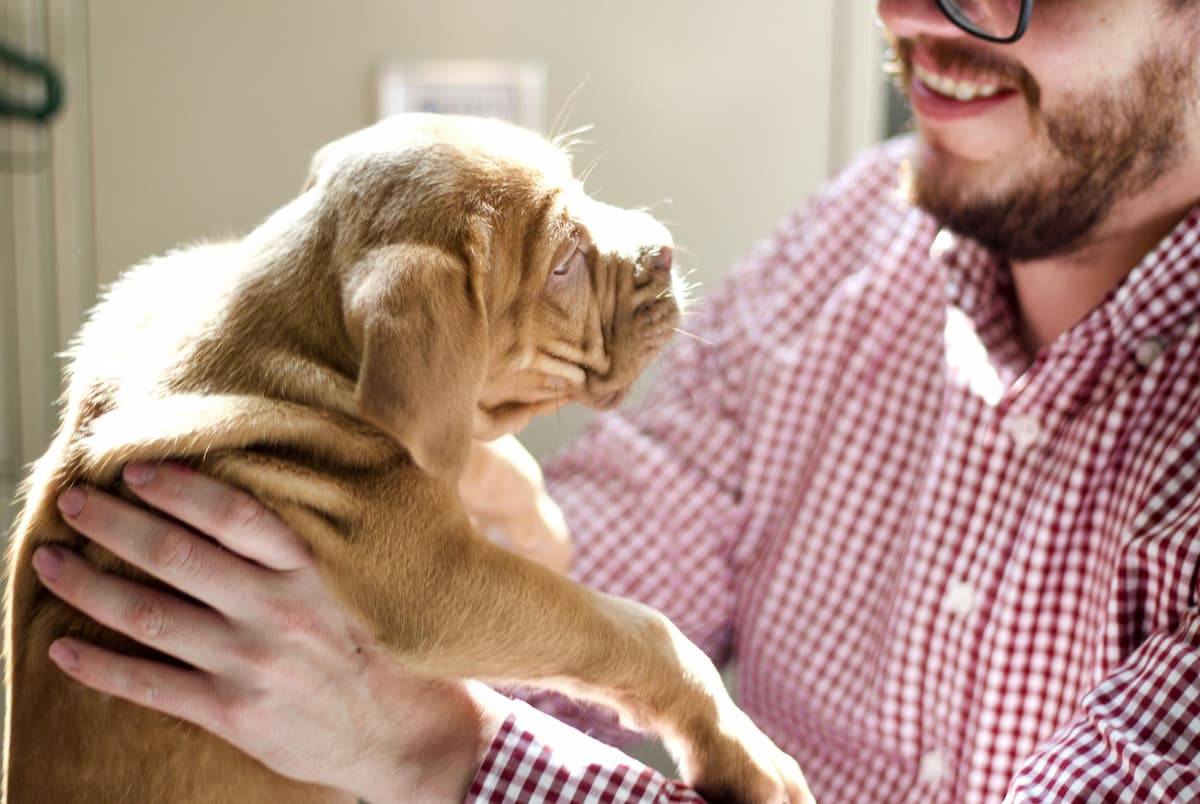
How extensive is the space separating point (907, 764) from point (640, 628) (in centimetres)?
58

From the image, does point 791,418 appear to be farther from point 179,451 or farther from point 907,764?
point 179,451

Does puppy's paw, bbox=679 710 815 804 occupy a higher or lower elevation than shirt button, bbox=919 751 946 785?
higher

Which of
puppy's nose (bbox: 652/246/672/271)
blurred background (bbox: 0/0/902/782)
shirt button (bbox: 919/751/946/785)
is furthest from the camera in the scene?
blurred background (bbox: 0/0/902/782)

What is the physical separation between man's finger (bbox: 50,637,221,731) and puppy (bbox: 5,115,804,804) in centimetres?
2

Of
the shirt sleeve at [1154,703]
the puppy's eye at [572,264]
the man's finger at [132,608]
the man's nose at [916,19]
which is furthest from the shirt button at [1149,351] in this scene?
the man's finger at [132,608]

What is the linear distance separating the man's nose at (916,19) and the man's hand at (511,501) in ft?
2.19

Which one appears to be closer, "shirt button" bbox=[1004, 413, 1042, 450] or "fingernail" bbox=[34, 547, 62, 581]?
"fingernail" bbox=[34, 547, 62, 581]

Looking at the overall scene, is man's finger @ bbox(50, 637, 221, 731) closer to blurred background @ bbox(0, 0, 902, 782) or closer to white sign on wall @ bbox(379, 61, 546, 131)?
blurred background @ bbox(0, 0, 902, 782)

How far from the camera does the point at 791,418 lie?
66.5 inches

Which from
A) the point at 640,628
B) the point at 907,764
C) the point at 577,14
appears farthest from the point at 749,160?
the point at 640,628

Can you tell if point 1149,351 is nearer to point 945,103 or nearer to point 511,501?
point 945,103

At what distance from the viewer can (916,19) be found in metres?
1.44

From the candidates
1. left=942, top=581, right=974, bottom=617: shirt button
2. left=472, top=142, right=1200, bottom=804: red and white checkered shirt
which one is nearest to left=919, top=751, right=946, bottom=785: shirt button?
left=472, top=142, right=1200, bottom=804: red and white checkered shirt

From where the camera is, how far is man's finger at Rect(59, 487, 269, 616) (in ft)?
3.30
